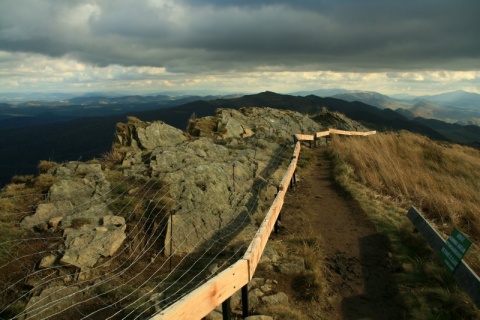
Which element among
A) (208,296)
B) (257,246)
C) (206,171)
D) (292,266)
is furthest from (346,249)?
(208,296)

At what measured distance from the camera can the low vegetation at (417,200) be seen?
6035mm

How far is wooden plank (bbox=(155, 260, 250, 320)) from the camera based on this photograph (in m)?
3.74

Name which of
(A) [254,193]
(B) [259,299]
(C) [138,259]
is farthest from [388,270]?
(C) [138,259]

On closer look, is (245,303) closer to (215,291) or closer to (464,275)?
(215,291)

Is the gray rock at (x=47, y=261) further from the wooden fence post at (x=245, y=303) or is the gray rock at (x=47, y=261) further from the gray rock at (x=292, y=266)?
the gray rock at (x=292, y=266)

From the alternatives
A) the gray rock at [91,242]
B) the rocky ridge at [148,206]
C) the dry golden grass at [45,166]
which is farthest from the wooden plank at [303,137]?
the gray rock at [91,242]

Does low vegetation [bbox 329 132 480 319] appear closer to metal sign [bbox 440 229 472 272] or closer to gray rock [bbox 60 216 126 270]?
metal sign [bbox 440 229 472 272]

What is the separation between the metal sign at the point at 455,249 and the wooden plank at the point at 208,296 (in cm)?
369

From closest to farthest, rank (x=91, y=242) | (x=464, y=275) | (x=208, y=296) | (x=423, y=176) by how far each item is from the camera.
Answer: (x=208, y=296)
(x=464, y=275)
(x=91, y=242)
(x=423, y=176)

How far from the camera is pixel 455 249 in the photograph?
20.2ft

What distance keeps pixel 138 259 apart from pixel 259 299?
2.50 metres

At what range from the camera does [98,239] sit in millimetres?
6801

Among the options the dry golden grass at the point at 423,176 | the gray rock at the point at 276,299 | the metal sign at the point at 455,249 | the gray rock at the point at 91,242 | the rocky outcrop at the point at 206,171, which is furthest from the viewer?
the dry golden grass at the point at 423,176

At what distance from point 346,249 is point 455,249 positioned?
2.50 meters
